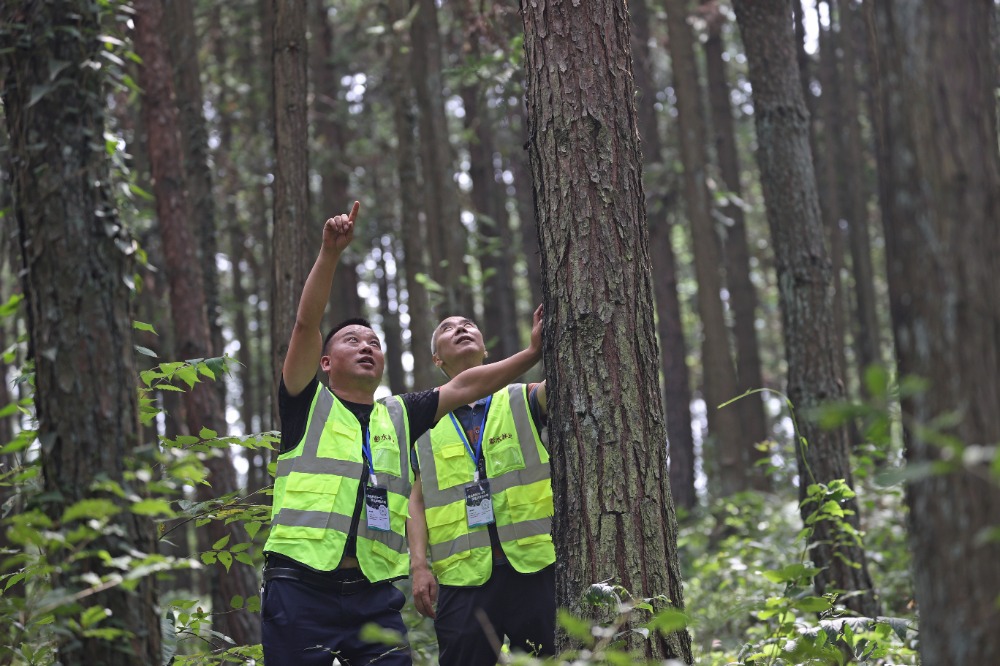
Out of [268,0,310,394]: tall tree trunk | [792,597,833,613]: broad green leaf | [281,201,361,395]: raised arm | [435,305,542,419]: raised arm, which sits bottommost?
[792,597,833,613]: broad green leaf

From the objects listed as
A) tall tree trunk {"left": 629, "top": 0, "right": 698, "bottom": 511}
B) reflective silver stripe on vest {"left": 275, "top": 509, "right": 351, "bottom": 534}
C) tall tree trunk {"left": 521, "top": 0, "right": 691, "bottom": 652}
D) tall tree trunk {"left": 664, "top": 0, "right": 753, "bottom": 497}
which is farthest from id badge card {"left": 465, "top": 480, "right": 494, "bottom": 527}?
tall tree trunk {"left": 629, "top": 0, "right": 698, "bottom": 511}

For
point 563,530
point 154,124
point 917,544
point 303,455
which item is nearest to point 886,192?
point 917,544

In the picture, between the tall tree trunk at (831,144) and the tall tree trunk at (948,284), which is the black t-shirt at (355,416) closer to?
the tall tree trunk at (948,284)

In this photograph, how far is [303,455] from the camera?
4.73 m

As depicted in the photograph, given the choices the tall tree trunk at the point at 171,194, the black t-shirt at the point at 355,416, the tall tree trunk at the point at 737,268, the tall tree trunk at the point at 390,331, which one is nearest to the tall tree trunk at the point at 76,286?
the black t-shirt at the point at 355,416

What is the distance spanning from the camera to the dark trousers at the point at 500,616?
210 inches

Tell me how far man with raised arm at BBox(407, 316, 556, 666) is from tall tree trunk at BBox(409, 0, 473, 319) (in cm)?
605

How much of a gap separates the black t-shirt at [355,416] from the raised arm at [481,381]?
0.22 feet

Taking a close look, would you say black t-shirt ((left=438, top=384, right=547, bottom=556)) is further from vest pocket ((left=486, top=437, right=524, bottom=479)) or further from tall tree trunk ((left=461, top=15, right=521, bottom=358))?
tall tree trunk ((left=461, top=15, right=521, bottom=358))

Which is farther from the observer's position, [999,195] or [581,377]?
[581,377]

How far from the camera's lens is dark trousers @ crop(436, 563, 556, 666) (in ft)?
17.5

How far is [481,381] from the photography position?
512 centimetres

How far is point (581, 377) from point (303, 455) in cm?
146

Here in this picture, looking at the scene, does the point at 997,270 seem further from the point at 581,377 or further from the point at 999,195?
the point at 581,377
